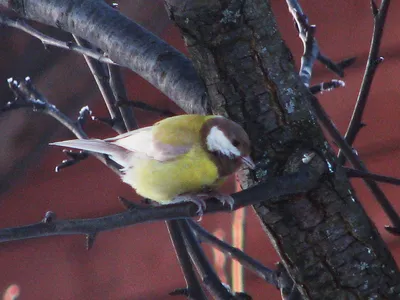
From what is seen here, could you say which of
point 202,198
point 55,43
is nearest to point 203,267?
point 202,198

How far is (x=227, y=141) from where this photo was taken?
38.6 inches

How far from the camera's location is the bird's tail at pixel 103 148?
105 centimetres

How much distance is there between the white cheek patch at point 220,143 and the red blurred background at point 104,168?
0.81 meters

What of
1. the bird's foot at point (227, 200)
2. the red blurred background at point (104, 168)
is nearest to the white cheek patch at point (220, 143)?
the bird's foot at point (227, 200)

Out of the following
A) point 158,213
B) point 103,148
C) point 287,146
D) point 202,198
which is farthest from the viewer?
point 103,148

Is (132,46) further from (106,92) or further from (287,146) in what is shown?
(287,146)

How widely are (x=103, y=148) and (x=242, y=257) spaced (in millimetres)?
331

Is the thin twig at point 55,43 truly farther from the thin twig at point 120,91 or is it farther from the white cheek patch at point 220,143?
the white cheek patch at point 220,143

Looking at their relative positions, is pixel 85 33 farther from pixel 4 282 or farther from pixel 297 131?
pixel 4 282

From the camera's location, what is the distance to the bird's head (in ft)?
2.97

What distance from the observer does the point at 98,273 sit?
6.75 feet

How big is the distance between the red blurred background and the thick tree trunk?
38.0 inches

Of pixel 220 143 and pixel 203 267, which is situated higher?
pixel 220 143

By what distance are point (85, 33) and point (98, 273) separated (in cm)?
111
